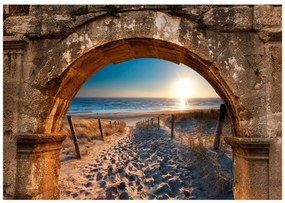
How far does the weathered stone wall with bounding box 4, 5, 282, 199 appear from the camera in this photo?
2.68 metres

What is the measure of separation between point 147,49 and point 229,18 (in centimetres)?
99

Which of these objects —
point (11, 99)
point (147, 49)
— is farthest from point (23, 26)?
point (147, 49)

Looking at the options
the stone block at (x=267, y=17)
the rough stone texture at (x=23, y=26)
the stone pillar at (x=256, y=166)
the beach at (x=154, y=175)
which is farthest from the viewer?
the beach at (x=154, y=175)

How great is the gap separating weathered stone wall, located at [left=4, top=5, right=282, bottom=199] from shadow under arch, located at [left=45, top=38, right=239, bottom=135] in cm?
1

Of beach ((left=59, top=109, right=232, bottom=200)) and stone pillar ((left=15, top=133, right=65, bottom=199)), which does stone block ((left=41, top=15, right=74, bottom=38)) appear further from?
beach ((left=59, top=109, right=232, bottom=200))

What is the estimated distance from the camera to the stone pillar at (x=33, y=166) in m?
2.93

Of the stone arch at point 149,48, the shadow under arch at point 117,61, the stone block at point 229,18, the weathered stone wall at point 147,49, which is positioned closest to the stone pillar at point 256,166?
the weathered stone wall at point 147,49

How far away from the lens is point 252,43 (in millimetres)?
2740

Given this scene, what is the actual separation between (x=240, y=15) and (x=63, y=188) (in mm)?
4888

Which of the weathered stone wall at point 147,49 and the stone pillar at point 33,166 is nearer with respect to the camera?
the weathered stone wall at point 147,49

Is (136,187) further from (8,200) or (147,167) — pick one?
(8,200)

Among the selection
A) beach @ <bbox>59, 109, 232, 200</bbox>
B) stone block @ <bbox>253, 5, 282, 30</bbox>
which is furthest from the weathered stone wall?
beach @ <bbox>59, 109, 232, 200</bbox>

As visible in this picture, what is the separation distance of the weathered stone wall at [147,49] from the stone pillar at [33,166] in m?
0.03

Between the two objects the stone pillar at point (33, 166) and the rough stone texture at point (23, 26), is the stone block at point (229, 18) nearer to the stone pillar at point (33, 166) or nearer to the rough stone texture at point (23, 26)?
the rough stone texture at point (23, 26)
